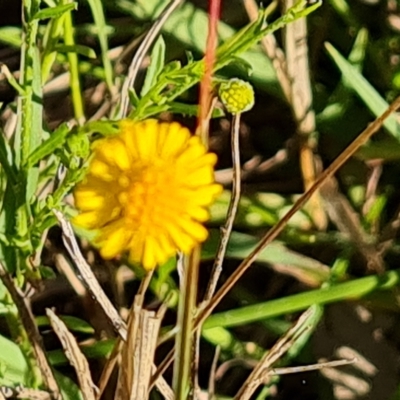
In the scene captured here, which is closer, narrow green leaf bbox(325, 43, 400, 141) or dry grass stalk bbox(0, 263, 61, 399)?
dry grass stalk bbox(0, 263, 61, 399)

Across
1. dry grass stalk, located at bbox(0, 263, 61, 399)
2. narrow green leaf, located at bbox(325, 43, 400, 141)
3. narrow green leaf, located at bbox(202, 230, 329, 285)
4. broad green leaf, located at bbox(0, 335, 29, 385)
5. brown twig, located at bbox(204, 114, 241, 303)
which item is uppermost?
narrow green leaf, located at bbox(325, 43, 400, 141)

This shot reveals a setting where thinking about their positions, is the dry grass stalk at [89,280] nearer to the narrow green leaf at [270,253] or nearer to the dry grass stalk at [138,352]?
the dry grass stalk at [138,352]

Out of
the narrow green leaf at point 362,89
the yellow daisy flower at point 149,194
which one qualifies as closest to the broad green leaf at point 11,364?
the yellow daisy flower at point 149,194

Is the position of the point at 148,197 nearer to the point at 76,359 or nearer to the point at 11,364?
the point at 76,359

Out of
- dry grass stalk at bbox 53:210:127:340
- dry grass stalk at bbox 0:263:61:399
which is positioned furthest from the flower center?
dry grass stalk at bbox 0:263:61:399

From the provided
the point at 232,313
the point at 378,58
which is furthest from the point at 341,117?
the point at 232,313

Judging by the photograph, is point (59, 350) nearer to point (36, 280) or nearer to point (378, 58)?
point (36, 280)

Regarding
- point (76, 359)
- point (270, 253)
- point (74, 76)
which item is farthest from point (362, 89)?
point (76, 359)

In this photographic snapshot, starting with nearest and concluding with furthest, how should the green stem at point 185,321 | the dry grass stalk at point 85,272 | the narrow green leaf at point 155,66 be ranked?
the green stem at point 185,321, the dry grass stalk at point 85,272, the narrow green leaf at point 155,66

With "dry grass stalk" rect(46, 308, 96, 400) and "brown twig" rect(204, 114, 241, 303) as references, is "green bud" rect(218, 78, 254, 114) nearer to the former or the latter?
"brown twig" rect(204, 114, 241, 303)
